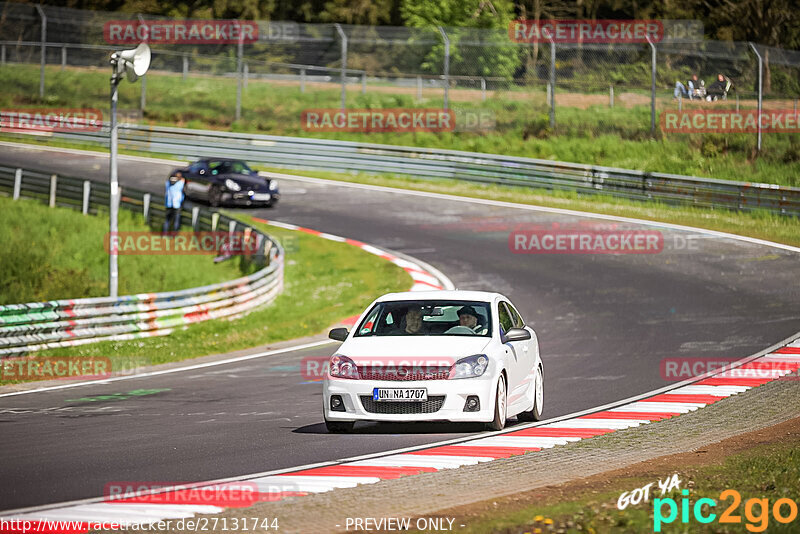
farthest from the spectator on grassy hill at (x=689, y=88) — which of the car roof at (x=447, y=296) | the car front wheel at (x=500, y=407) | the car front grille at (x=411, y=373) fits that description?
the car front grille at (x=411, y=373)

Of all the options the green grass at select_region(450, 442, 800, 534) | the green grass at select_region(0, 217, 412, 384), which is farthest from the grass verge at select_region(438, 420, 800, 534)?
the green grass at select_region(0, 217, 412, 384)

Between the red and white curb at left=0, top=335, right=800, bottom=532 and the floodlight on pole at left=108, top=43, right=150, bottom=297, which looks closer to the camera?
the red and white curb at left=0, top=335, right=800, bottom=532

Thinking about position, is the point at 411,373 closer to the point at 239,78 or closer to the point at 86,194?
the point at 86,194

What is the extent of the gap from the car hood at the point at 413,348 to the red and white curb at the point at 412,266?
10.6m

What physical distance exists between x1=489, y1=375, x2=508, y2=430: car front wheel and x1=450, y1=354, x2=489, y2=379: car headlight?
9.7 inches

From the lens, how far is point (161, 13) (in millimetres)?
74375

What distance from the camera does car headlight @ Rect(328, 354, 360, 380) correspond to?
11078mm

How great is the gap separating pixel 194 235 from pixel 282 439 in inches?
795

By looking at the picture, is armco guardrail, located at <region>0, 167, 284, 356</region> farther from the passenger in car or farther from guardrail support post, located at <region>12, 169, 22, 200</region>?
guardrail support post, located at <region>12, 169, 22, 200</region>

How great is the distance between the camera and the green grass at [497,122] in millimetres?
35188

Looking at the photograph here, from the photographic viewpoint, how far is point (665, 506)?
735 centimetres

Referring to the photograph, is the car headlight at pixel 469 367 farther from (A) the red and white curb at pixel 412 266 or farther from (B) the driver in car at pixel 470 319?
(A) the red and white curb at pixel 412 266

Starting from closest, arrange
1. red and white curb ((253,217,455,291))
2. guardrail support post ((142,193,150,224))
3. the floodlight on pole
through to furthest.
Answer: the floodlight on pole → red and white curb ((253,217,455,291)) → guardrail support post ((142,193,150,224))

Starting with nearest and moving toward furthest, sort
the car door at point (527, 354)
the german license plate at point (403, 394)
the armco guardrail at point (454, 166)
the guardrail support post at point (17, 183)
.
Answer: the german license plate at point (403, 394)
the car door at point (527, 354)
the armco guardrail at point (454, 166)
the guardrail support post at point (17, 183)
